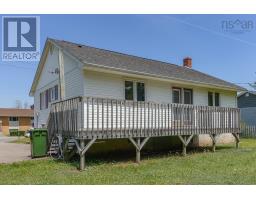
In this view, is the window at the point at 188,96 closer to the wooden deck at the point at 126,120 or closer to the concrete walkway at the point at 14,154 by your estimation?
the wooden deck at the point at 126,120

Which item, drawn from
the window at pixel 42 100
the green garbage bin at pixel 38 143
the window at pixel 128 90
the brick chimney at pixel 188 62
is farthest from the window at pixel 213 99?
the green garbage bin at pixel 38 143

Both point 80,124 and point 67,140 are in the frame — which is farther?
point 67,140

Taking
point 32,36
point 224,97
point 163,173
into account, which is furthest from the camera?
point 224,97

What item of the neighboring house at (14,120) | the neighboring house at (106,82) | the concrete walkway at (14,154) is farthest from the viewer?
the neighboring house at (14,120)

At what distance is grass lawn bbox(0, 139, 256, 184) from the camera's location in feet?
30.1

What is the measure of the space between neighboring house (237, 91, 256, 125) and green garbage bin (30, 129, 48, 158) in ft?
81.5

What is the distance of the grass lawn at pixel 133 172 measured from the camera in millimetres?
9180

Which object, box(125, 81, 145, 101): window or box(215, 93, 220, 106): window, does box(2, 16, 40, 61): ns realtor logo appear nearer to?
box(125, 81, 145, 101): window

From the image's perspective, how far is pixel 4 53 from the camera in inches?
683

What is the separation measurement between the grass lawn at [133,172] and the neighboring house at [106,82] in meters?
3.88

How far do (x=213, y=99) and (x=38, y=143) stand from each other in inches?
491
